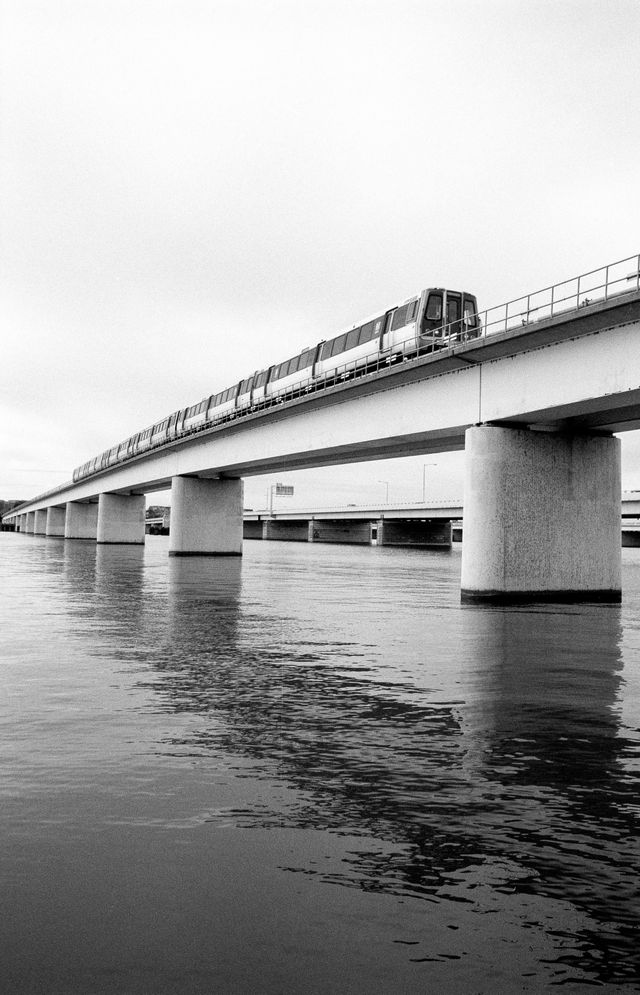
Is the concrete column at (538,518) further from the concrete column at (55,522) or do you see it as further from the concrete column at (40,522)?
the concrete column at (40,522)

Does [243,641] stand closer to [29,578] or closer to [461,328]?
[29,578]

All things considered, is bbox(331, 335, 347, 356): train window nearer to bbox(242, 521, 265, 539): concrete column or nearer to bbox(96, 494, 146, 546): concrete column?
bbox(96, 494, 146, 546): concrete column

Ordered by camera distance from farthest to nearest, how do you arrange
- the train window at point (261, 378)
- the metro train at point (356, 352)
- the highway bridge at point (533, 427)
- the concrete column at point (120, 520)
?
the concrete column at point (120, 520), the train window at point (261, 378), the metro train at point (356, 352), the highway bridge at point (533, 427)

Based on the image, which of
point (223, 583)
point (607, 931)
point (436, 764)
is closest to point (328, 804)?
point (436, 764)

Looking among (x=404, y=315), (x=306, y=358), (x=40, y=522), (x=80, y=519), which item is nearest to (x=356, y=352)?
(x=404, y=315)

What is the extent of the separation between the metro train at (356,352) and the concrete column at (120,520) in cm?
2775

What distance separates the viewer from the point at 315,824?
20.1 feet

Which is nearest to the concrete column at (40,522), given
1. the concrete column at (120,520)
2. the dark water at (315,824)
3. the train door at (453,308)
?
the concrete column at (120,520)

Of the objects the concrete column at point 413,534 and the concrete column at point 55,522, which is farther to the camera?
the concrete column at point 55,522

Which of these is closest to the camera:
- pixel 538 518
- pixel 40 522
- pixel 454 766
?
pixel 454 766

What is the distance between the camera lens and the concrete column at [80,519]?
118625 millimetres

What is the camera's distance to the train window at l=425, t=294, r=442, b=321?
117 ft

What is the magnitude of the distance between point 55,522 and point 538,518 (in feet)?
424

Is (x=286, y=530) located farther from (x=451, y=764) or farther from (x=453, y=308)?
(x=451, y=764)
